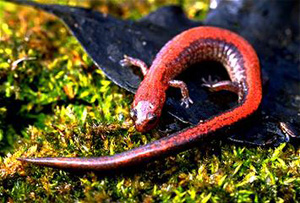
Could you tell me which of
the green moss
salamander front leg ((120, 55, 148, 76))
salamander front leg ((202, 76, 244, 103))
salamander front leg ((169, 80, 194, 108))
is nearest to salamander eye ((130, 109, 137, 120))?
the green moss

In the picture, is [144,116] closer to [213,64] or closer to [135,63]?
[135,63]

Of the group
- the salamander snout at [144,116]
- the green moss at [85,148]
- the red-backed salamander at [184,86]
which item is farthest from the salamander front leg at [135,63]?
the salamander snout at [144,116]

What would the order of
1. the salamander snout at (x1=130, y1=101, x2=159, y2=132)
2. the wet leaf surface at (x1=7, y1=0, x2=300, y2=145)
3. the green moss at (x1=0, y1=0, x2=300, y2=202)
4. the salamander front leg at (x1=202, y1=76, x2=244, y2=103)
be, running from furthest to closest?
the salamander front leg at (x1=202, y1=76, x2=244, y2=103)
the wet leaf surface at (x1=7, y1=0, x2=300, y2=145)
the salamander snout at (x1=130, y1=101, x2=159, y2=132)
the green moss at (x1=0, y1=0, x2=300, y2=202)

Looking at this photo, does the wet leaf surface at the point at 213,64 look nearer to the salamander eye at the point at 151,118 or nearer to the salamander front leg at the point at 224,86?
the salamander front leg at the point at 224,86

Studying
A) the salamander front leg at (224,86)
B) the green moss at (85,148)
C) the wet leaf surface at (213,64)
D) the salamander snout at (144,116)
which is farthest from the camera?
the salamander front leg at (224,86)

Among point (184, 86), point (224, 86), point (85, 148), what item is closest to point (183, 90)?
point (184, 86)

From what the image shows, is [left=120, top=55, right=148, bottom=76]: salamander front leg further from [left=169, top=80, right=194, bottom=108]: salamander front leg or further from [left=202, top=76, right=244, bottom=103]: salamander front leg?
[left=202, top=76, right=244, bottom=103]: salamander front leg
